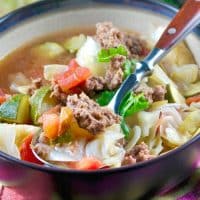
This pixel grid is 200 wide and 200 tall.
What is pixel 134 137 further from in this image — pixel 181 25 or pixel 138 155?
pixel 181 25

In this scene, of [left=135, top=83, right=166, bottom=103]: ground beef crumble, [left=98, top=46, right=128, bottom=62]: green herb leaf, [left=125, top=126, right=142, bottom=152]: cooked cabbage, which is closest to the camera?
[left=125, top=126, right=142, bottom=152]: cooked cabbage

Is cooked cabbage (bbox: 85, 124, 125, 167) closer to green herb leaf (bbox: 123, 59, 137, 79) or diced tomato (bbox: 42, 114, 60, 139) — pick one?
diced tomato (bbox: 42, 114, 60, 139)

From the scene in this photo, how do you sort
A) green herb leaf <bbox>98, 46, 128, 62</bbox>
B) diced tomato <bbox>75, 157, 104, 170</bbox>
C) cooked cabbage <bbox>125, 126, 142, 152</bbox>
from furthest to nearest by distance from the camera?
green herb leaf <bbox>98, 46, 128, 62</bbox>, cooked cabbage <bbox>125, 126, 142, 152</bbox>, diced tomato <bbox>75, 157, 104, 170</bbox>

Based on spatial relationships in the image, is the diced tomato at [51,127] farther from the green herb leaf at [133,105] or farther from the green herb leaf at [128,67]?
the green herb leaf at [128,67]

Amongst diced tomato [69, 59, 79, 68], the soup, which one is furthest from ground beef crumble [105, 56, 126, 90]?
diced tomato [69, 59, 79, 68]

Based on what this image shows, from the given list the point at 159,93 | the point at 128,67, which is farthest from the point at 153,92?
the point at 128,67

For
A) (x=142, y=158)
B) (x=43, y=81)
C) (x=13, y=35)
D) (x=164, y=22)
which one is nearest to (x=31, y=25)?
(x=13, y=35)

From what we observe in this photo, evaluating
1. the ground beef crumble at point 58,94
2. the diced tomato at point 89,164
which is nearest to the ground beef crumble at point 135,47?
the ground beef crumble at point 58,94
